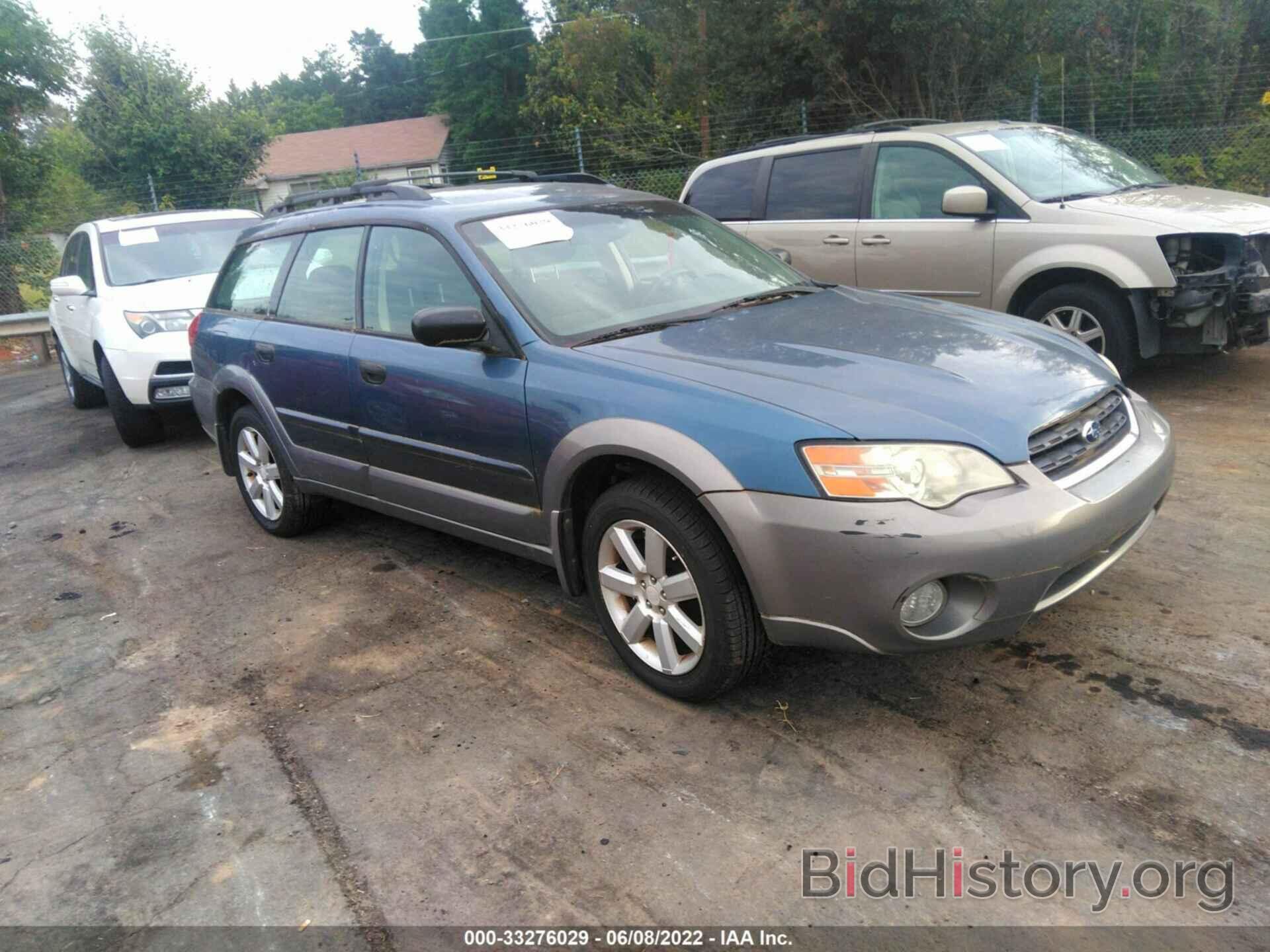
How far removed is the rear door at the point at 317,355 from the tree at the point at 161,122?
68.5 ft

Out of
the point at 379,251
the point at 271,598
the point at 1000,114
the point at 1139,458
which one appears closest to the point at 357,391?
the point at 379,251

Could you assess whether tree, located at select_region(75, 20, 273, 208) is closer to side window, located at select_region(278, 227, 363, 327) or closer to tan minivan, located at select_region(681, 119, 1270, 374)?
tan minivan, located at select_region(681, 119, 1270, 374)

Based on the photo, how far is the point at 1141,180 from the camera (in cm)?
697

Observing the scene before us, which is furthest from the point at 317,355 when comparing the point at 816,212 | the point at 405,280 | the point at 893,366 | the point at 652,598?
the point at 816,212

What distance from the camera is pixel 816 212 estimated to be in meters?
7.32

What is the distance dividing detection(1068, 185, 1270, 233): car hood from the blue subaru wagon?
271 centimetres

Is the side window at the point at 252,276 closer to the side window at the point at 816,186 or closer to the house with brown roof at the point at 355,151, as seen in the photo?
the side window at the point at 816,186

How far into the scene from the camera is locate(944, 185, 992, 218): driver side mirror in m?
6.24

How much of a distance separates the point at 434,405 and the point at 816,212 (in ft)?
14.2

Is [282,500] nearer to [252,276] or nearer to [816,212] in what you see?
[252,276]

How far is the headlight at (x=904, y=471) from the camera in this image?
9.10 feet

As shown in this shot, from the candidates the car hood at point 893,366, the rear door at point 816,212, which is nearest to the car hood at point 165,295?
the rear door at point 816,212

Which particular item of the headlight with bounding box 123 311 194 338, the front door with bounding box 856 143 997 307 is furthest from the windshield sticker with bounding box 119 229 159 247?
the front door with bounding box 856 143 997 307

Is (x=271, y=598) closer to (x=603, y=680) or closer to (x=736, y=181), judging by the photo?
(x=603, y=680)
